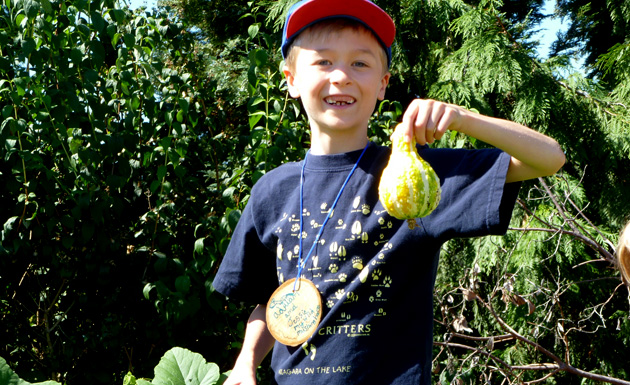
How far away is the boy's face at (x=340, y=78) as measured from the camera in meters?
1.54

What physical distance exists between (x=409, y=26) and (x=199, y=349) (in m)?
2.12

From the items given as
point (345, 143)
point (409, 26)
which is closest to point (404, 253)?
point (345, 143)

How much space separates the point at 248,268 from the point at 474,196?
2.19 feet

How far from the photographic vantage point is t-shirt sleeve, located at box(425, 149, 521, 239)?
4.27 feet

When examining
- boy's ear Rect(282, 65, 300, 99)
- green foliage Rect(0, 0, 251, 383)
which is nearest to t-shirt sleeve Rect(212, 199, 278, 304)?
boy's ear Rect(282, 65, 300, 99)

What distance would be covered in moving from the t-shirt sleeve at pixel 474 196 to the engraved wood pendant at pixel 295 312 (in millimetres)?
303

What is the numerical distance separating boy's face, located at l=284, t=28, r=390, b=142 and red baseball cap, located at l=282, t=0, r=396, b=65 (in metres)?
0.03

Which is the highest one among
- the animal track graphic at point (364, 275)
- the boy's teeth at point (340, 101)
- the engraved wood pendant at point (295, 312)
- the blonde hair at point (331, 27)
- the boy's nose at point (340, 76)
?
the blonde hair at point (331, 27)

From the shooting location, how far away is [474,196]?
4.36ft

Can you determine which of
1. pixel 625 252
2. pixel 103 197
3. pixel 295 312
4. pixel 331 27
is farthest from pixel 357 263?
pixel 103 197

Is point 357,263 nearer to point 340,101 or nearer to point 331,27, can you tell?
point 340,101

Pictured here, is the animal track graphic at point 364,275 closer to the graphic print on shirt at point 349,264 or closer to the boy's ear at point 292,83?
the graphic print on shirt at point 349,264

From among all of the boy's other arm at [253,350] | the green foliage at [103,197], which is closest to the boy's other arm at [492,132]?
the boy's other arm at [253,350]

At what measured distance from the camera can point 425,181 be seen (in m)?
1.31
